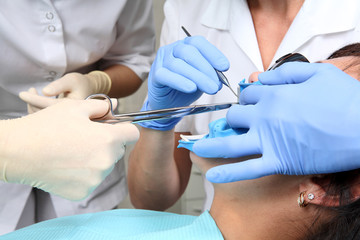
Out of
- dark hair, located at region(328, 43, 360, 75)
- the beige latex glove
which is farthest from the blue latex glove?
dark hair, located at region(328, 43, 360, 75)

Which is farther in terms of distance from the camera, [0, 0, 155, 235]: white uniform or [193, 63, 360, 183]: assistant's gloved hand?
[0, 0, 155, 235]: white uniform

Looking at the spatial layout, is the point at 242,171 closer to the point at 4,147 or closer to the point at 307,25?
the point at 4,147

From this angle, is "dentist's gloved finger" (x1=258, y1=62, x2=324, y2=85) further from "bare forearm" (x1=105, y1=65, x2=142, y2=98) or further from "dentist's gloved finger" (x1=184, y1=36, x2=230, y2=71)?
"bare forearm" (x1=105, y1=65, x2=142, y2=98)

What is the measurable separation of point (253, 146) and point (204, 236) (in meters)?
0.32

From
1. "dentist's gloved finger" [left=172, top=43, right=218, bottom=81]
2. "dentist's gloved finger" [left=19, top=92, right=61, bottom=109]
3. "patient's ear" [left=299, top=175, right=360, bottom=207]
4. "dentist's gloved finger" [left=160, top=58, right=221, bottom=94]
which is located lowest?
"dentist's gloved finger" [left=19, top=92, right=61, bottom=109]

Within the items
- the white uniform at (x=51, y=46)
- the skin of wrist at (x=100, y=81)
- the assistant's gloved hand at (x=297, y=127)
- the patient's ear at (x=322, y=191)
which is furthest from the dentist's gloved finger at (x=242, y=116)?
the white uniform at (x=51, y=46)

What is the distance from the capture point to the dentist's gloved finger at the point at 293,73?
88 cm

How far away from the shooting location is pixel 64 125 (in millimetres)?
889

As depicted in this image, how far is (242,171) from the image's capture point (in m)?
0.85

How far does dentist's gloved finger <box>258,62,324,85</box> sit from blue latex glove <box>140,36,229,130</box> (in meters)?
0.17

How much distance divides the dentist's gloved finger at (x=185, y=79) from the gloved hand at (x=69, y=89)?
0.38 meters

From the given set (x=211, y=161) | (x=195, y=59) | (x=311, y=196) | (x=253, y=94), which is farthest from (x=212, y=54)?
(x=311, y=196)

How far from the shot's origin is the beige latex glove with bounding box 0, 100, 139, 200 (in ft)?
2.77

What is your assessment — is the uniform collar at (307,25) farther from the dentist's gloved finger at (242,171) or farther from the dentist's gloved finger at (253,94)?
the dentist's gloved finger at (242,171)
